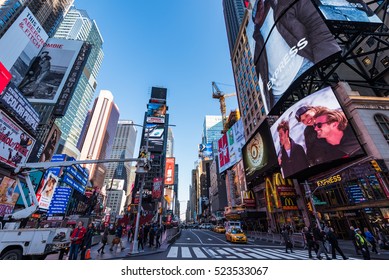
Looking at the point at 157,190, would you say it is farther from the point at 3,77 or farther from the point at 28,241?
the point at 28,241

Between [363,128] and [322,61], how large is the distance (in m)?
9.28

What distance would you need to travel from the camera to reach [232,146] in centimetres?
5972

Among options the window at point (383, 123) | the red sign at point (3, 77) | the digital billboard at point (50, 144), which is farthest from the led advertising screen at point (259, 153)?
the digital billboard at point (50, 144)

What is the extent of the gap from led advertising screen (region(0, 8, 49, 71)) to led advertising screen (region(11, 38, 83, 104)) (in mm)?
1662

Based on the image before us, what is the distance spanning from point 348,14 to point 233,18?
8310cm

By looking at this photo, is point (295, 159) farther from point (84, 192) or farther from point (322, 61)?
point (84, 192)

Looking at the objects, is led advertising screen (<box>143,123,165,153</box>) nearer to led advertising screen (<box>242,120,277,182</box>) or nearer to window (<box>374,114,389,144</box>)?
led advertising screen (<box>242,120,277,182</box>)

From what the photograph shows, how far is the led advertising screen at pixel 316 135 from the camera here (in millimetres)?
19719

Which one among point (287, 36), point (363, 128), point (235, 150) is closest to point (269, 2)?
point (287, 36)

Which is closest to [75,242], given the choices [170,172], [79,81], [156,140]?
[170,172]

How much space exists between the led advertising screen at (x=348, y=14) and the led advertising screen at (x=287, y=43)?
968 millimetres

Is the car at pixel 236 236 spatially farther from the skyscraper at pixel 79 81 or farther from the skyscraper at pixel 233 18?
the skyscraper at pixel 79 81

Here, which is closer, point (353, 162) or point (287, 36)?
point (353, 162)
